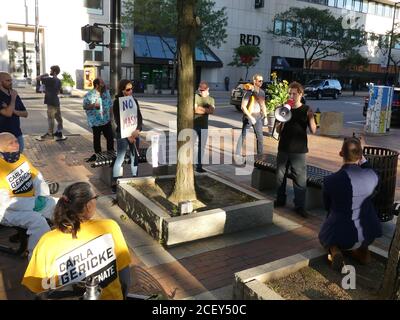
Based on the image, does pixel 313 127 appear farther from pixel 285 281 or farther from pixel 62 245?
pixel 62 245

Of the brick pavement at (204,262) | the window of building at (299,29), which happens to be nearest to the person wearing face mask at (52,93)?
the brick pavement at (204,262)

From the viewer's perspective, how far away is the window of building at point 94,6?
33.6m

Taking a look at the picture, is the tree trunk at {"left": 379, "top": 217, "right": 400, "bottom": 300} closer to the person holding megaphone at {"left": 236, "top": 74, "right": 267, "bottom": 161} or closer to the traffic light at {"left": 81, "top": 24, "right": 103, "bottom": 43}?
the person holding megaphone at {"left": 236, "top": 74, "right": 267, "bottom": 161}

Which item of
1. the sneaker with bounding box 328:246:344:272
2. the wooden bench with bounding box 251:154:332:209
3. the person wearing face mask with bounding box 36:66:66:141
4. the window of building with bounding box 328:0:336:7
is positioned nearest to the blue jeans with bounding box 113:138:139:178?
the wooden bench with bounding box 251:154:332:209

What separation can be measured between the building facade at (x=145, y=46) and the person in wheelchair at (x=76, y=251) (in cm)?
2898

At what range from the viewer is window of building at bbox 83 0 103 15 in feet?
110

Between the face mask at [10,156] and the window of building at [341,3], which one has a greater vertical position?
the window of building at [341,3]

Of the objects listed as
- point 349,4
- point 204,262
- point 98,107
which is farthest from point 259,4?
point 204,262

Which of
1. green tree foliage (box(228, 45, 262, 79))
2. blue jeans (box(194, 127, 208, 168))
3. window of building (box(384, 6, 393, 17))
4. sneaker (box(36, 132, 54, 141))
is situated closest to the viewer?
blue jeans (box(194, 127, 208, 168))

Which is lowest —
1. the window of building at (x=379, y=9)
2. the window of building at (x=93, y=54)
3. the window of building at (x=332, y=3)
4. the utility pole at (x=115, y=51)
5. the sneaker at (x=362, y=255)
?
the sneaker at (x=362, y=255)

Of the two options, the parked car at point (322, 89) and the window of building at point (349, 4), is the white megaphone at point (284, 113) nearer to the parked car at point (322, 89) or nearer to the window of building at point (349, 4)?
the parked car at point (322, 89)

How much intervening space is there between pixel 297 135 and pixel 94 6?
3251 cm

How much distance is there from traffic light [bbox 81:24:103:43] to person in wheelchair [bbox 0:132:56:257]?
4864mm
